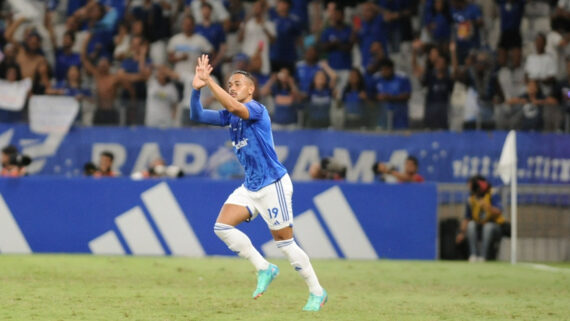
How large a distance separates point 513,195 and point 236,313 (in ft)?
28.6

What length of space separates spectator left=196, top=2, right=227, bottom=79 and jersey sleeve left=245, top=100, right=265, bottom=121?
1112 centimetres

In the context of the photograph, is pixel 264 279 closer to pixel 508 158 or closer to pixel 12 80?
pixel 508 158

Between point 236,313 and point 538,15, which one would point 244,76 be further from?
point 538,15

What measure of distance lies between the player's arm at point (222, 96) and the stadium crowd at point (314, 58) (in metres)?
9.33

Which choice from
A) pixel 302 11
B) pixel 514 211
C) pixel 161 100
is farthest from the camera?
pixel 302 11

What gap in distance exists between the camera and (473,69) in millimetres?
20781

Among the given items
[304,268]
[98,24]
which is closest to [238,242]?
[304,268]

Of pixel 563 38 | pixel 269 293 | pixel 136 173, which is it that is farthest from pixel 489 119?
pixel 269 293

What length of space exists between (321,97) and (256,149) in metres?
9.82

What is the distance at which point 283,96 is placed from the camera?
19672 millimetres

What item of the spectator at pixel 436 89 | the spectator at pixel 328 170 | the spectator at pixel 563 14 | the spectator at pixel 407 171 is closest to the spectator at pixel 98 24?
the spectator at pixel 328 170

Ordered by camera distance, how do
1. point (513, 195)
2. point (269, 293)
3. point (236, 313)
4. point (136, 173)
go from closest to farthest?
point (236, 313), point (269, 293), point (513, 195), point (136, 173)

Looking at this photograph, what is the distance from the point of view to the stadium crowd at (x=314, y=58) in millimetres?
19172

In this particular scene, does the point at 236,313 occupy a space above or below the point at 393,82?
below
